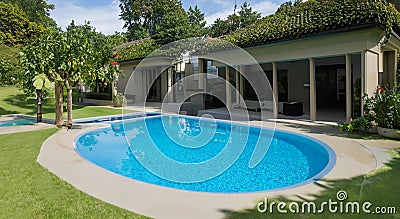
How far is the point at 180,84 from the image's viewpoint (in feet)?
76.1

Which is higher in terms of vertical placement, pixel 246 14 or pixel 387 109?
pixel 246 14

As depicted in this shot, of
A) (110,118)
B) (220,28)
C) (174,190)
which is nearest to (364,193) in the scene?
(174,190)

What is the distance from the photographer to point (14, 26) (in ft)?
131

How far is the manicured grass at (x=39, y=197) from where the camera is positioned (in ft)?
13.6

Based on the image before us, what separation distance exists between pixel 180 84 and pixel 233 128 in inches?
430

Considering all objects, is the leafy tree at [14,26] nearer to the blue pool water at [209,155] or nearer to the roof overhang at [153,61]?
the roof overhang at [153,61]

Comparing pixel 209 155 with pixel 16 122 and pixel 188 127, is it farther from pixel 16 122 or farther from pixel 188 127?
pixel 16 122

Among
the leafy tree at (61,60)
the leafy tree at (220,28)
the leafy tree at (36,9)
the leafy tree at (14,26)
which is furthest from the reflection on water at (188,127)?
the leafy tree at (36,9)

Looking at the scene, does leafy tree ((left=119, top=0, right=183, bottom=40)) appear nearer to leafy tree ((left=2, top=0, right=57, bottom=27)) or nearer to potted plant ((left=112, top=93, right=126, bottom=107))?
leafy tree ((left=2, top=0, right=57, bottom=27))

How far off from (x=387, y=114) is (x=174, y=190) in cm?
813

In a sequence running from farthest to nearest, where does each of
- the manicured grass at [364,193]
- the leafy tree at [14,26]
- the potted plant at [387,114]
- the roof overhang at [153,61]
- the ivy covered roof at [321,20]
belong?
the leafy tree at [14,26] < the roof overhang at [153,61] < the ivy covered roof at [321,20] < the potted plant at [387,114] < the manicured grass at [364,193]

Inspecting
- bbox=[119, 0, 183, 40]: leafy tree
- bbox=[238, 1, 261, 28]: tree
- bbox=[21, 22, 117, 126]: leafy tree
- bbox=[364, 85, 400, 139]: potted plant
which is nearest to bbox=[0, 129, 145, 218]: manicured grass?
bbox=[21, 22, 117, 126]: leafy tree

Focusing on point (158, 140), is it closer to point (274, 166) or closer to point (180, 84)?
point (274, 166)

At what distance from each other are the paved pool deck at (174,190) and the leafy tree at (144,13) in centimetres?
4623
